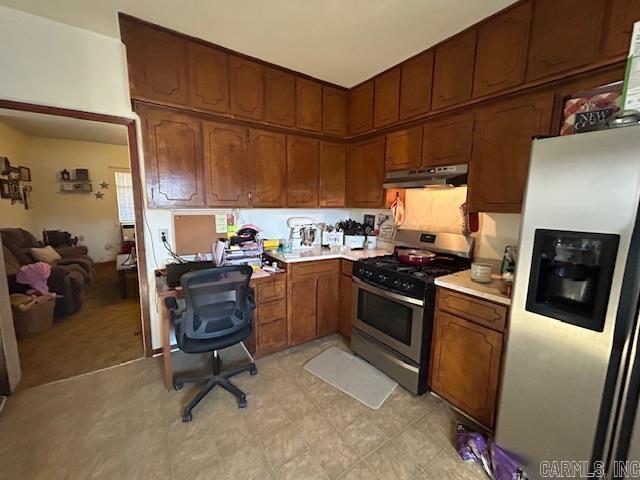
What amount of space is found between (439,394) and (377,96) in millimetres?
2707

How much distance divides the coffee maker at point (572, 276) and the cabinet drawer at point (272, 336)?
1.94 m

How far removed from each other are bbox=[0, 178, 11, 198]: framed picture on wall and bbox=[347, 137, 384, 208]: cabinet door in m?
4.95

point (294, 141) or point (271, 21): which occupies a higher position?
point (271, 21)

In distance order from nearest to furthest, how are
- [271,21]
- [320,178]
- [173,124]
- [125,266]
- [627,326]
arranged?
1. [627,326]
2. [271,21]
3. [173,124]
4. [320,178]
5. [125,266]

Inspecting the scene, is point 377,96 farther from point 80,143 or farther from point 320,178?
point 80,143

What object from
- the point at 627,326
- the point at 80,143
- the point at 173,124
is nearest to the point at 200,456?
the point at 627,326

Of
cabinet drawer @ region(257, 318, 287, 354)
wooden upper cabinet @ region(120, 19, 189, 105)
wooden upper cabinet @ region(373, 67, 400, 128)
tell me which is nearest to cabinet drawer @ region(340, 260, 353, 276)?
cabinet drawer @ region(257, 318, 287, 354)

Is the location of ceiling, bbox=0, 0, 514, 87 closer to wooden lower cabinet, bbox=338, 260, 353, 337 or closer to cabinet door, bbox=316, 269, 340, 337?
wooden lower cabinet, bbox=338, 260, 353, 337

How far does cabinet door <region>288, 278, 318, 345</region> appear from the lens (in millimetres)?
2582

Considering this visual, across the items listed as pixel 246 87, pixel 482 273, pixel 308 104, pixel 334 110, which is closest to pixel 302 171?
pixel 308 104

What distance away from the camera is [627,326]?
3.50ft

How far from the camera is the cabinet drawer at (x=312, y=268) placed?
100 inches

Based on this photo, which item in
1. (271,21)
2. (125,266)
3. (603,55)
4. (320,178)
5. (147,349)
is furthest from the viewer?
(125,266)

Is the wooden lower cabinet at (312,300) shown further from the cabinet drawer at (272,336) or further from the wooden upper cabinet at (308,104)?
the wooden upper cabinet at (308,104)
